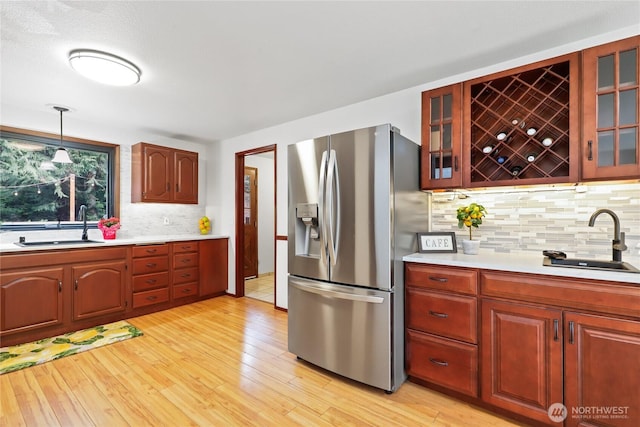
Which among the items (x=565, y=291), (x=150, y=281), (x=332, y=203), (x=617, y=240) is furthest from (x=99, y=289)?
(x=617, y=240)

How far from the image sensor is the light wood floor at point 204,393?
5.78ft

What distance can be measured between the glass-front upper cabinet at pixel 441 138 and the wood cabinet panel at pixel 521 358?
0.94 meters

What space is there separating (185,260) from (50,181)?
5.87ft

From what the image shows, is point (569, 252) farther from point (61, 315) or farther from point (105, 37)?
point (61, 315)

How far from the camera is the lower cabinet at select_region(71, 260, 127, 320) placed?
3.06 m

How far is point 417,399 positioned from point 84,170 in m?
4.48

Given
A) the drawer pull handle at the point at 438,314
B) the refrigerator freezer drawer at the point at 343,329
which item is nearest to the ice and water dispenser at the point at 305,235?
the refrigerator freezer drawer at the point at 343,329

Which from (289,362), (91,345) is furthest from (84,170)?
(289,362)

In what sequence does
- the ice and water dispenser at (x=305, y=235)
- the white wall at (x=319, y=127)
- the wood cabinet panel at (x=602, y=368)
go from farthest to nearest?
the ice and water dispenser at (x=305, y=235) < the white wall at (x=319, y=127) < the wood cabinet panel at (x=602, y=368)

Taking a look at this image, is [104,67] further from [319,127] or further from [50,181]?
[50,181]

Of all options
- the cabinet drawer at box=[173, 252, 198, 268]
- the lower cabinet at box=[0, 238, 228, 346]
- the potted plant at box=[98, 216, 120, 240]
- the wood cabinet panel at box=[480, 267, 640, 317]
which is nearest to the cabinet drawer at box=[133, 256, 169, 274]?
the lower cabinet at box=[0, 238, 228, 346]

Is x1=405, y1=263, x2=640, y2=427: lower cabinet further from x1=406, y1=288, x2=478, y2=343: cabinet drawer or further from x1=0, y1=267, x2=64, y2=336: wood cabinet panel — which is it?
x1=0, y1=267, x2=64, y2=336: wood cabinet panel

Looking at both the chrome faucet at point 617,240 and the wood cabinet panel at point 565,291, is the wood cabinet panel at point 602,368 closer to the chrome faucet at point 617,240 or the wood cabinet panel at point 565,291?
the wood cabinet panel at point 565,291

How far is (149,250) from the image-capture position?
11.9ft
